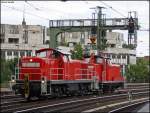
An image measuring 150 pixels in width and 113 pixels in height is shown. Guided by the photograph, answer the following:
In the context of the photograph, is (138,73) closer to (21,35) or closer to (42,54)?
(21,35)

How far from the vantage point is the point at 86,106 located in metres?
24.3

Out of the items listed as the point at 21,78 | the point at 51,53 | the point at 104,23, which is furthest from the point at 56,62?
the point at 104,23

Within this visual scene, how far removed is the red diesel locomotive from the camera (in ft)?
88.4

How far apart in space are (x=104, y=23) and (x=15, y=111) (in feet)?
114

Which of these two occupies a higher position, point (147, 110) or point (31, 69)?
point (31, 69)

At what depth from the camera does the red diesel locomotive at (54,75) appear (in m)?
26.9

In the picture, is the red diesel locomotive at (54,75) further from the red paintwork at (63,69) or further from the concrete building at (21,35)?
the concrete building at (21,35)

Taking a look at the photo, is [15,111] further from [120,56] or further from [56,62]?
[120,56]

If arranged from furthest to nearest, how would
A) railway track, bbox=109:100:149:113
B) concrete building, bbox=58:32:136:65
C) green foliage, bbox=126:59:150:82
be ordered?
concrete building, bbox=58:32:136:65 → green foliage, bbox=126:59:150:82 → railway track, bbox=109:100:149:113

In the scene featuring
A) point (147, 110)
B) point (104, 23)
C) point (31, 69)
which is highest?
point (104, 23)

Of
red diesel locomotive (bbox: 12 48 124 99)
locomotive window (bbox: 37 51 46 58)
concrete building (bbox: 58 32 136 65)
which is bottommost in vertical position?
red diesel locomotive (bbox: 12 48 124 99)

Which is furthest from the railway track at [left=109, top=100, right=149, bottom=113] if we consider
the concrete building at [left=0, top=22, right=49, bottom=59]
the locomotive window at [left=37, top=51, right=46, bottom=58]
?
the concrete building at [left=0, top=22, right=49, bottom=59]

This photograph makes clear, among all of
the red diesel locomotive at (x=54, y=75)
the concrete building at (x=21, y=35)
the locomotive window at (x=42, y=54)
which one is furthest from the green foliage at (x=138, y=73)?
the locomotive window at (x=42, y=54)

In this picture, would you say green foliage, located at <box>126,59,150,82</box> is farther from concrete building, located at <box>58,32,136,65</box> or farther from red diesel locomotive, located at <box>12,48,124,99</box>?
red diesel locomotive, located at <box>12,48,124,99</box>
